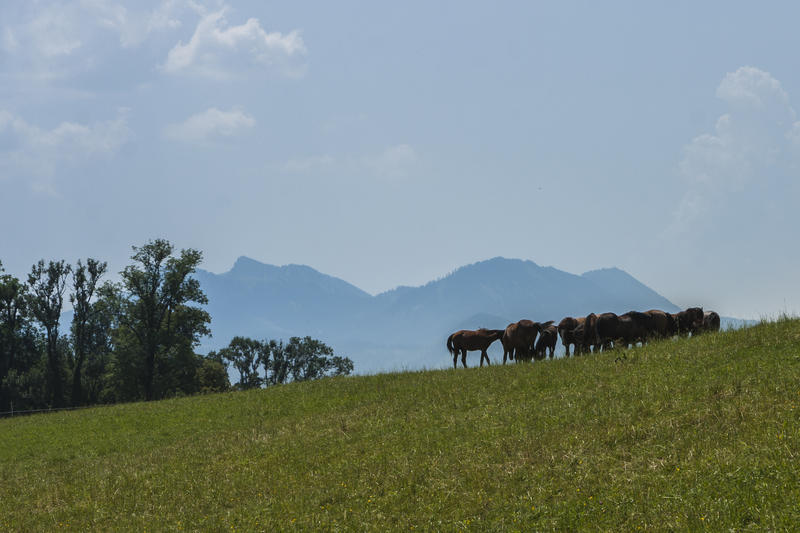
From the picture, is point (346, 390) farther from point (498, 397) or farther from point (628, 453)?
point (628, 453)

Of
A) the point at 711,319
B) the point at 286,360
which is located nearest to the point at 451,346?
the point at 711,319

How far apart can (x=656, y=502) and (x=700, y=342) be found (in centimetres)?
1276

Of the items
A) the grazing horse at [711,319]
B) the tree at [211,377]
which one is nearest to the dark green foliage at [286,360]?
the tree at [211,377]

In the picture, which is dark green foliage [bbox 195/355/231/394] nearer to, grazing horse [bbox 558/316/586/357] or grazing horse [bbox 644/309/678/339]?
grazing horse [bbox 558/316/586/357]

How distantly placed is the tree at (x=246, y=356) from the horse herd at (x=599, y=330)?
92.1m

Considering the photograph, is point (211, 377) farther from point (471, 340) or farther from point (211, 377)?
point (471, 340)

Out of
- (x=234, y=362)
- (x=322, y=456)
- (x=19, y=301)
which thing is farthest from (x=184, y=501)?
(x=234, y=362)

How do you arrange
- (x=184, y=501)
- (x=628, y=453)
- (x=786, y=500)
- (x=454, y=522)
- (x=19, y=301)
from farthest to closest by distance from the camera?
(x=19, y=301)
(x=184, y=501)
(x=628, y=453)
(x=454, y=522)
(x=786, y=500)

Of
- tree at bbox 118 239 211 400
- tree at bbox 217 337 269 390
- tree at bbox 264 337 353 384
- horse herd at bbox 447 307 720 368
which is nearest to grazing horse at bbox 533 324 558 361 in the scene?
horse herd at bbox 447 307 720 368

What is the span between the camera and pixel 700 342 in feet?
71.8

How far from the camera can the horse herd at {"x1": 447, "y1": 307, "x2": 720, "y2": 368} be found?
29922 millimetres

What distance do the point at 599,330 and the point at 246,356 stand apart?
102645 mm

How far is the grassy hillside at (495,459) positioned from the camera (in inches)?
440

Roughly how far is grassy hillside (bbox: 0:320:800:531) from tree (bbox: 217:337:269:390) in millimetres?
95623
